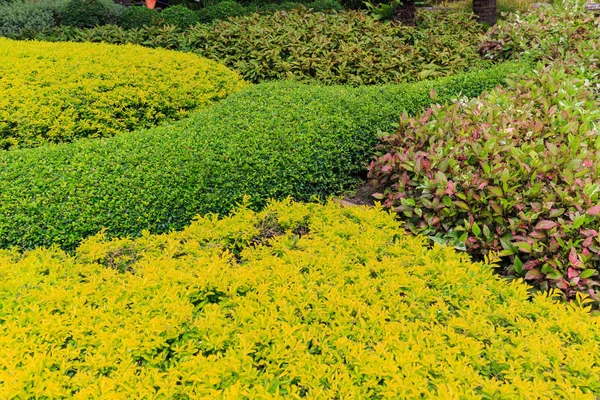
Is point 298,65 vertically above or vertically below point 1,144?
above

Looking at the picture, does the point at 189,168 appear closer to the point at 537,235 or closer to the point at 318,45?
the point at 537,235

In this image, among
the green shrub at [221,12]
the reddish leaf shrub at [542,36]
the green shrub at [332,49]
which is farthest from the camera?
the green shrub at [221,12]

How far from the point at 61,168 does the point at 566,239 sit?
9.88 ft

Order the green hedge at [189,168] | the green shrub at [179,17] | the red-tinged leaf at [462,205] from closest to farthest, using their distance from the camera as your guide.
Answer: the red-tinged leaf at [462,205] → the green hedge at [189,168] → the green shrub at [179,17]

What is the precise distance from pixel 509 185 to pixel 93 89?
3.68 m

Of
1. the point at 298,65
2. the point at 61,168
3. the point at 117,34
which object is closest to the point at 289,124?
the point at 61,168

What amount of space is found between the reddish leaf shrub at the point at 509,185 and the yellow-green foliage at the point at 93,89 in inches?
91.3

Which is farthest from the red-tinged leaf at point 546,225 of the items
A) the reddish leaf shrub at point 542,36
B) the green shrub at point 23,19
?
the green shrub at point 23,19

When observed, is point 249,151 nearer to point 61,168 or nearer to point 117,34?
point 61,168

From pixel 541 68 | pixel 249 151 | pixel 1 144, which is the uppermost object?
pixel 541 68

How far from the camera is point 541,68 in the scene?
520 centimetres

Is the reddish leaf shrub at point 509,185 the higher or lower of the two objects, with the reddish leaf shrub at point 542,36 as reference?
lower

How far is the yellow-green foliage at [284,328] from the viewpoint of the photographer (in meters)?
1.67

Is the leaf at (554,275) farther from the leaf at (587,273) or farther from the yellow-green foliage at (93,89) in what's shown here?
the yellow-green foliage at (93,89)
